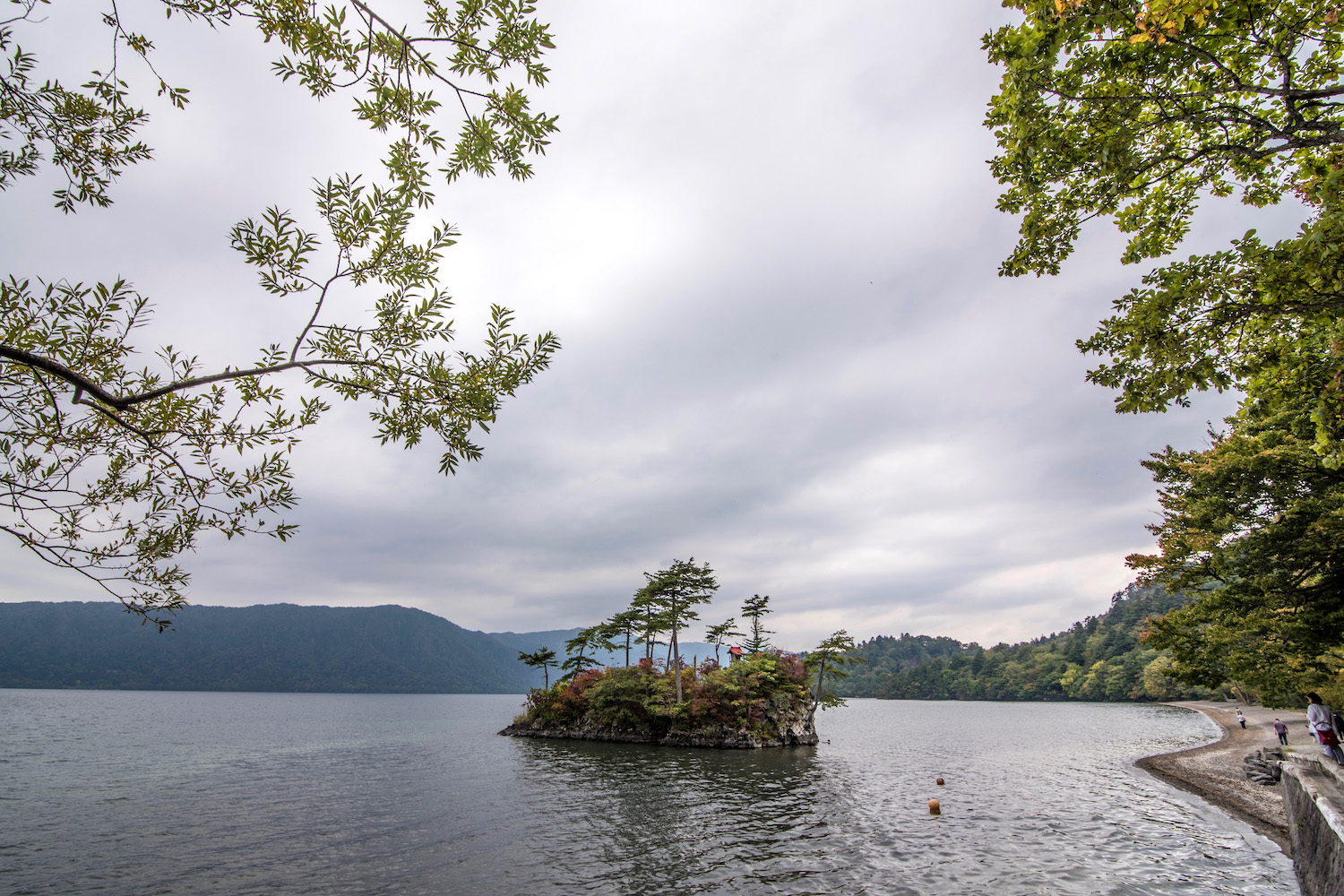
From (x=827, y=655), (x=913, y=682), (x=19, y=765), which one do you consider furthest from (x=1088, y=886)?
(x=913, y=682)

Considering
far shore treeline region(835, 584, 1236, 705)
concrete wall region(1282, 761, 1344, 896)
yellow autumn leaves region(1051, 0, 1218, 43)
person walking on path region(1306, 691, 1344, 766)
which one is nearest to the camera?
yellow autumn leaves region(1051, 0, 1218, 43)

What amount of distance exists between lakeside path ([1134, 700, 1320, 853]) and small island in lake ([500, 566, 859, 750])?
Answer: 20530mm

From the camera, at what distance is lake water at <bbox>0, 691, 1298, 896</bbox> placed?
1551cm

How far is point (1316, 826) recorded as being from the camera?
1222 cm

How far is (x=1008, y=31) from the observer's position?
5.84 metres

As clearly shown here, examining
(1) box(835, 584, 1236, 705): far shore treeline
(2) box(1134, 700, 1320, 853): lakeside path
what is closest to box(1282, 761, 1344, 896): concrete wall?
(2) box(1134, 700, 1320, 853): lakeside path

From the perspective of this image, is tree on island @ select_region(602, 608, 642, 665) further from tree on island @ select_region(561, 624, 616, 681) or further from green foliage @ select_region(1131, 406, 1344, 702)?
green foliage @ select_region(1131, 406, 1344, 702)

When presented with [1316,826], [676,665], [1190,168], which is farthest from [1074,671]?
[1190,168]

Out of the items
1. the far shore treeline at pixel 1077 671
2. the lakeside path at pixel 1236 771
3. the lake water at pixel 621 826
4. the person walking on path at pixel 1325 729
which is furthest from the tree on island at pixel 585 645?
the far shore treeline at pixel 1077 671

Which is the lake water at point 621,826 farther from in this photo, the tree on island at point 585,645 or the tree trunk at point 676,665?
the tree on island at point 585,645

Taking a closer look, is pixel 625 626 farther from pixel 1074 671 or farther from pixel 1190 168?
pixel 1074 671

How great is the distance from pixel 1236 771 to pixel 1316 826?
26.5 metres

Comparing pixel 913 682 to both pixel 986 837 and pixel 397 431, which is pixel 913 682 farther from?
pixel 397 431

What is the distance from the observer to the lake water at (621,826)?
15.5 meters
